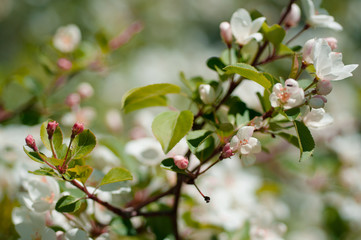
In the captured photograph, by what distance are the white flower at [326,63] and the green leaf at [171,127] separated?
0.20m

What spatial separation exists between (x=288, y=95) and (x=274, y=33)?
14 cm

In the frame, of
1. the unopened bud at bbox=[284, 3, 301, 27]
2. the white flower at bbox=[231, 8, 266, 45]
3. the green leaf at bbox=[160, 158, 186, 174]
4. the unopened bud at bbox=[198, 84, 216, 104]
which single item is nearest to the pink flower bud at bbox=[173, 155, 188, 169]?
the green leaf at bbox=[160, 158, 186, 174]

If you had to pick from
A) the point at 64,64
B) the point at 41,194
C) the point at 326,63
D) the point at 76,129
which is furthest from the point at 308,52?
the point at 64,64

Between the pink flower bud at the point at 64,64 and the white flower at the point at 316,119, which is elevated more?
the pink flower bud at the point at 64,64

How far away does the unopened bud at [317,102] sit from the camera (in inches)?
21.6

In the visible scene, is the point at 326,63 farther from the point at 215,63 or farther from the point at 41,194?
the point at 41,194

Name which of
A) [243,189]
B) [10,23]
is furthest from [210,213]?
[10,23]

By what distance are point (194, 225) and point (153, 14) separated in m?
2.33

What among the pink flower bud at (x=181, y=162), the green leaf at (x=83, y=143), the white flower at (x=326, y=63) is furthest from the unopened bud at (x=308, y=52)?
the green leaf at (x=83, y=143)

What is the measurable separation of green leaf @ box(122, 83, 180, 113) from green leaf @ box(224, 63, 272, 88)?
0.12 m

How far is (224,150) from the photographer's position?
57 centimetres

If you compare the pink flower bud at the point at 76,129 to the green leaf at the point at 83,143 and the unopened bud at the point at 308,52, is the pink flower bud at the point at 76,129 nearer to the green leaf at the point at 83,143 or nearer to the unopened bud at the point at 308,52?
the green leaf at the point at 83,143

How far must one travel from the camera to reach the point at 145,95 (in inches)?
25.7

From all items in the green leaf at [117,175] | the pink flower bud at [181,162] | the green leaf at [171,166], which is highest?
the pink flower bud at [181,162]
